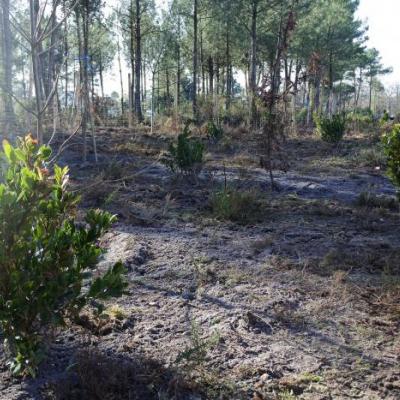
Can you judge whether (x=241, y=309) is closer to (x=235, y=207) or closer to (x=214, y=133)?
(x=235, y=207)

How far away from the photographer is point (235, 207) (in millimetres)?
4645

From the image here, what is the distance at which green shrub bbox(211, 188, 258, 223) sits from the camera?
4.61 m

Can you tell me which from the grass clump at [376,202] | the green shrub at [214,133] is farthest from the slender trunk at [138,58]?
the grass clump at [376,202]

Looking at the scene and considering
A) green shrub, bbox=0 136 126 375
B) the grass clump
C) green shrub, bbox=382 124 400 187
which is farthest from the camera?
the grass clump

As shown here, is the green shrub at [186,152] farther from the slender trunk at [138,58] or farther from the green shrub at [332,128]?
the slender trunk at [138,58]

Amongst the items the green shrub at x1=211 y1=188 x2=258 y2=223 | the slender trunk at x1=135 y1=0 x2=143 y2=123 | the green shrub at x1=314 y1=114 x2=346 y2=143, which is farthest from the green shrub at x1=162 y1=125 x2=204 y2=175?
the slender trunk at x1=135 y1=0 x2=143 y2=123

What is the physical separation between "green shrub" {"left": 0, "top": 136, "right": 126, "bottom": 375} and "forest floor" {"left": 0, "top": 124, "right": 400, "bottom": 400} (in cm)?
20

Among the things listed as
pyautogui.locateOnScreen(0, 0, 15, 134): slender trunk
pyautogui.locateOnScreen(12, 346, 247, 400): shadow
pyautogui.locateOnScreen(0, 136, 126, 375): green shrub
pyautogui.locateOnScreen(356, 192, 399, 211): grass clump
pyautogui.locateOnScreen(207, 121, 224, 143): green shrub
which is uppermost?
pyautogui.locateOnScreen(0, 0, 15, 134): slender trunk

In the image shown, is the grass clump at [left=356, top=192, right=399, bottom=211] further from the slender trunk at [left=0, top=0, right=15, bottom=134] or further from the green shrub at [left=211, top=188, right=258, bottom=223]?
the slender trunk at [left=0, top=0, right=15, bottom=134]

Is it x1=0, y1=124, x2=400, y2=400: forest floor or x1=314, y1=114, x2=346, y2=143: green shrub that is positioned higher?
x1=314, y1=114, x2=346, y2=143: green shrub

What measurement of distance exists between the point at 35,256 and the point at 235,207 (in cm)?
296

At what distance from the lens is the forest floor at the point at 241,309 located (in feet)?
6.55

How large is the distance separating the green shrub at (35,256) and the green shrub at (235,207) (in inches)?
107

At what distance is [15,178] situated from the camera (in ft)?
5.98
